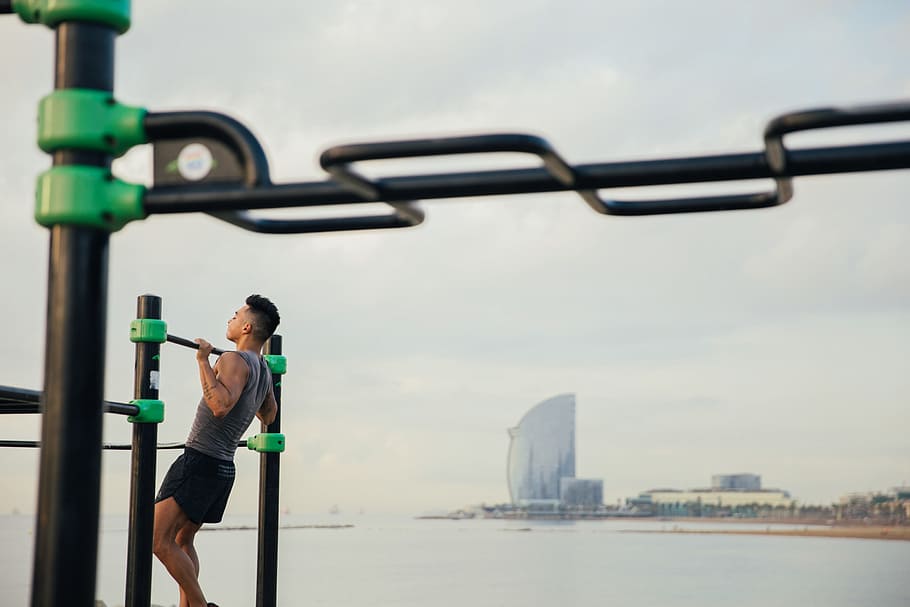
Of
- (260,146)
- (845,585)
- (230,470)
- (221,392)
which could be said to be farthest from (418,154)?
(845,585)

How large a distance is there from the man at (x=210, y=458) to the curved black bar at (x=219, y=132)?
213cm

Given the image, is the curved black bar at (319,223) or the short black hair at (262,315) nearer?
the curved black bar at (319,223)

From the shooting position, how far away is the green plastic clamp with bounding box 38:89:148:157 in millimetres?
1396

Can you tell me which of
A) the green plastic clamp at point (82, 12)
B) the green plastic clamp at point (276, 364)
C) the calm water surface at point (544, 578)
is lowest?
the calm water surface at point (544, 578)

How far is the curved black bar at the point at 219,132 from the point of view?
1354 millimetres

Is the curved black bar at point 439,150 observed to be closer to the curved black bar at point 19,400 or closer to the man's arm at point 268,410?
the curved black bar at point 19,400

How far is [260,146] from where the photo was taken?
4.47ft

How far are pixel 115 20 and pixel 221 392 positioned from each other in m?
2.08

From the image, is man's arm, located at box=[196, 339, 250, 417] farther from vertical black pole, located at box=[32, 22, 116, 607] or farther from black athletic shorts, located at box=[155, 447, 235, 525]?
vertical black pole, located at box=[32, 22, 116, 607]

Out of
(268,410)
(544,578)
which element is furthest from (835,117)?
(544,578)

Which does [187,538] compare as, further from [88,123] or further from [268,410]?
[88,123]

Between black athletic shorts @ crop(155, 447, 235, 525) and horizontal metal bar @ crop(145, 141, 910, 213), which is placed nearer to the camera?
horizontal metal bar @ crop(145, 141, 910, 213)

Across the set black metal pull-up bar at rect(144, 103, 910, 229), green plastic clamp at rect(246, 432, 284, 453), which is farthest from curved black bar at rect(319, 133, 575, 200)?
green plastic clamp at rect(246, 432, 284, 453)

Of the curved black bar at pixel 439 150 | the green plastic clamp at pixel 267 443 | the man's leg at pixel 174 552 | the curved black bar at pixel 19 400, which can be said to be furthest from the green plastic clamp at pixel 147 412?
the curved black bar at pixel 439 150
